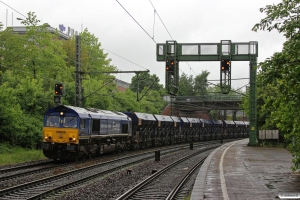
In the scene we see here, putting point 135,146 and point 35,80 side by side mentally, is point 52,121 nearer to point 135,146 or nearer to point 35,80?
point 35,80

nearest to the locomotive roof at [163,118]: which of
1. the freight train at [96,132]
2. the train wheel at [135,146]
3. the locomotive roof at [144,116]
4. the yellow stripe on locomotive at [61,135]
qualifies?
the freight train at [96,132]

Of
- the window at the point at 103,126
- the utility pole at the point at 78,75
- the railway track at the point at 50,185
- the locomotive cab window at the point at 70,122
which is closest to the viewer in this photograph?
the railway track at the point at 50,185

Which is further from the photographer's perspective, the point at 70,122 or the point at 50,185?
the point at 70,122

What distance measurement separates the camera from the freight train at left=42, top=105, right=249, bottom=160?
78.8 feet

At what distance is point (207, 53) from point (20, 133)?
16005 millimetres

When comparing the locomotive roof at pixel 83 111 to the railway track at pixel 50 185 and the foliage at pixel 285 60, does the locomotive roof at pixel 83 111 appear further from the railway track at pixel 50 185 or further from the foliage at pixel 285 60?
the foliage at pixel 285 60

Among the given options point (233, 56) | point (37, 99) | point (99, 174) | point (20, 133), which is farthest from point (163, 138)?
point (99, 174)

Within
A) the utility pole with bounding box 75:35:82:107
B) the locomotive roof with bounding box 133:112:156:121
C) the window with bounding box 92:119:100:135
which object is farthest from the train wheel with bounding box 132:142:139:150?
the window with bounding box 92:119:100:135

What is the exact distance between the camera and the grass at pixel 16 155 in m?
23.9

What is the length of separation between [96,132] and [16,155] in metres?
4.92

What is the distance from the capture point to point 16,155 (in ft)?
85.2

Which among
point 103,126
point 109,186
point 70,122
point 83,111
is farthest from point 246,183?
point 103,126

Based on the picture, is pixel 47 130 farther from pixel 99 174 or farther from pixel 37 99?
pixel 37 99

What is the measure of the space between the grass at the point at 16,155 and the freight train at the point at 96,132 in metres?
1.89
